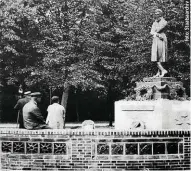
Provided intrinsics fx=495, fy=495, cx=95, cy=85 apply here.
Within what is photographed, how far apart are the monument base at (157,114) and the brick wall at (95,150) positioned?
2.13 m

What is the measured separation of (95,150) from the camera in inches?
436

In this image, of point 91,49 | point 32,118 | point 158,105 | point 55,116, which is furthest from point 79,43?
point 32,118

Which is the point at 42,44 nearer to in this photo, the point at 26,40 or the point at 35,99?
the point at 26,40

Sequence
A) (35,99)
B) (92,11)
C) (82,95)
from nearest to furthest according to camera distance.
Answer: (35,99) → (92,11) → (82,95)

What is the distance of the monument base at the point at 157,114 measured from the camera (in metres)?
13.6

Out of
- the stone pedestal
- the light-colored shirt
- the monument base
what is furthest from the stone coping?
the stone pedestal

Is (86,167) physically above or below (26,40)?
below

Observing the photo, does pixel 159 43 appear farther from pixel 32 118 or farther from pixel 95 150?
pixel 32 118

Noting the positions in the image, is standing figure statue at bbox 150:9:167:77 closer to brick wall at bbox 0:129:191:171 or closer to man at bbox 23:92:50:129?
brick wall at bbox 0:129:191:171

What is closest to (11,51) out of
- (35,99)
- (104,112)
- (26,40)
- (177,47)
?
(26,40)

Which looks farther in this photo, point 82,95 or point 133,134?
point 82,95

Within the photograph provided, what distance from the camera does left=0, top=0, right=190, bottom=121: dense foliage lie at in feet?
87.8

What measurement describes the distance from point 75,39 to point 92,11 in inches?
85.6

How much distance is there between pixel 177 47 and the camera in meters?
26.9
